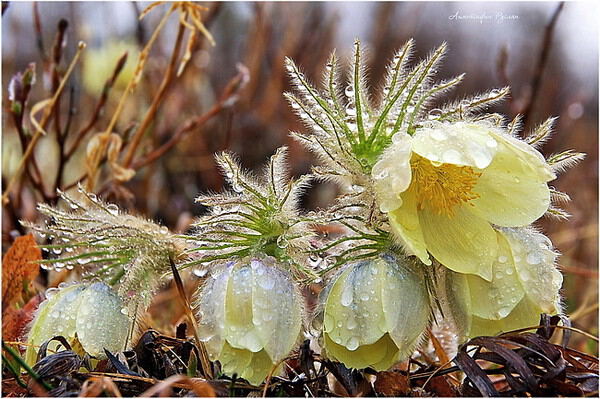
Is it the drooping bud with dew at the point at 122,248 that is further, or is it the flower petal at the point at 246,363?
the drooping bud with dew at the point at 122,248

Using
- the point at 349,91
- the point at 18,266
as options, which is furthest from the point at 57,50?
the point at 349,91

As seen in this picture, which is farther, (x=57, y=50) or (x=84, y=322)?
(x=57, y=50)

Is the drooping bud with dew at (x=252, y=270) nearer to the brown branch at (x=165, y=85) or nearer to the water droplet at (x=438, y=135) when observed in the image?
the water droplet at (x=438, y=135)

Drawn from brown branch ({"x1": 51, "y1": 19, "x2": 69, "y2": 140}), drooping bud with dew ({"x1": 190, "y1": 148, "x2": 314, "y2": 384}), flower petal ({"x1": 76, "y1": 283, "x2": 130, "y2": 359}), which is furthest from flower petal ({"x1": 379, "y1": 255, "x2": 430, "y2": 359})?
brown branch ({"x1": 51, "y1": 19, "x2": 69, "y2": 140})

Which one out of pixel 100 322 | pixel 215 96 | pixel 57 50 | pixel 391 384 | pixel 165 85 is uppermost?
pixel 57 50

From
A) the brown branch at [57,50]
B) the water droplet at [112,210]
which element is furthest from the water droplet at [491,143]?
the brown branch at [57,50]

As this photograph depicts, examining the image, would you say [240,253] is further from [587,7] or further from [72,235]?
[587,7]

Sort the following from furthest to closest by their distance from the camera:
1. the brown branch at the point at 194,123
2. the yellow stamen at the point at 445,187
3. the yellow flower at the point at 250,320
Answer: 1. the brown branch at the point at 194,123
2. the yellow stamen at the point at 445,187
3. the yellow flower at the point at 250,320

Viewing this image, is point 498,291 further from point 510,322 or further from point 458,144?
point 458,144
